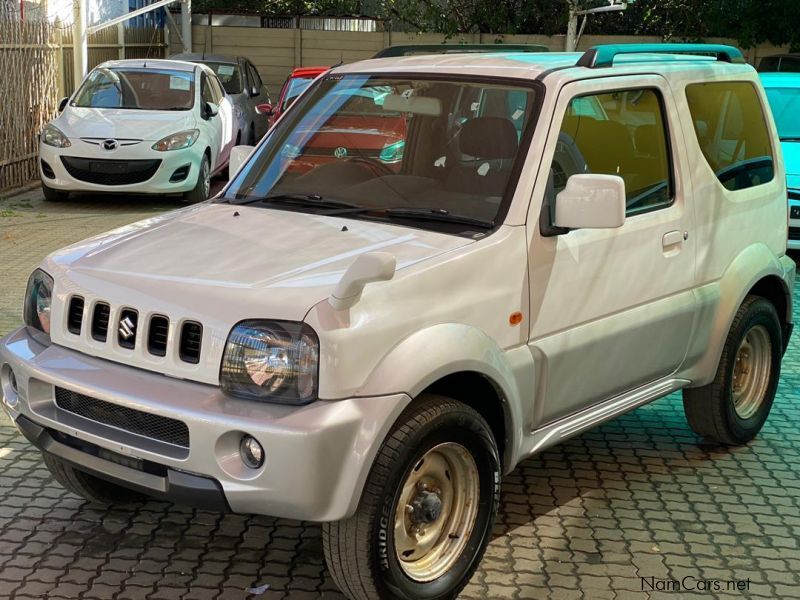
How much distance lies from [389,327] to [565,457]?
7.49ft

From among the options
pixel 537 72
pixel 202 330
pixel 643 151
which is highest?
pixel 537 72

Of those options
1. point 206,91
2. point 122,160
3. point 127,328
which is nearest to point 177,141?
point 122,160

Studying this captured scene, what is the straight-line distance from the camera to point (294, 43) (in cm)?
2722

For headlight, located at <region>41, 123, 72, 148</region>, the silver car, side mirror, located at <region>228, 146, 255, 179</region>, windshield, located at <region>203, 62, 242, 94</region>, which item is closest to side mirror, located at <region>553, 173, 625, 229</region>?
side mirror, located at <region>228, 146, 255, 179</region>

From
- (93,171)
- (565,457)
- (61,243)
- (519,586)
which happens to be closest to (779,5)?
(93,171)

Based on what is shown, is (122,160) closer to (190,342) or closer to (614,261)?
(614,261)

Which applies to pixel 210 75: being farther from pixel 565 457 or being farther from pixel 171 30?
pixel 171 30

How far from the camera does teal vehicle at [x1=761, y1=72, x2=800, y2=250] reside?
1059cm

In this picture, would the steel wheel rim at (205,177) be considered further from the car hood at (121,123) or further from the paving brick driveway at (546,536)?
the paving brick driveway at (546,536)

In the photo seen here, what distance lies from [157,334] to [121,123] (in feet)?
33.8

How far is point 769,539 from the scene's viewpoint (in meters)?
4.82

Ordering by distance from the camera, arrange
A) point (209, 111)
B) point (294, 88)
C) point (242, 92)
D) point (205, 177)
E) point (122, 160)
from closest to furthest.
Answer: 1. point (122, 160)
2. point (205, 177)
3. point (209, 111)
4. point (294, 88)
5. point (242, 92)

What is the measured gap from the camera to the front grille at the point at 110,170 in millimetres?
13391

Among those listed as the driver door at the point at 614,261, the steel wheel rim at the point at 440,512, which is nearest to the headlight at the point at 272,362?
the steel wheel rim at the point at 440,512
